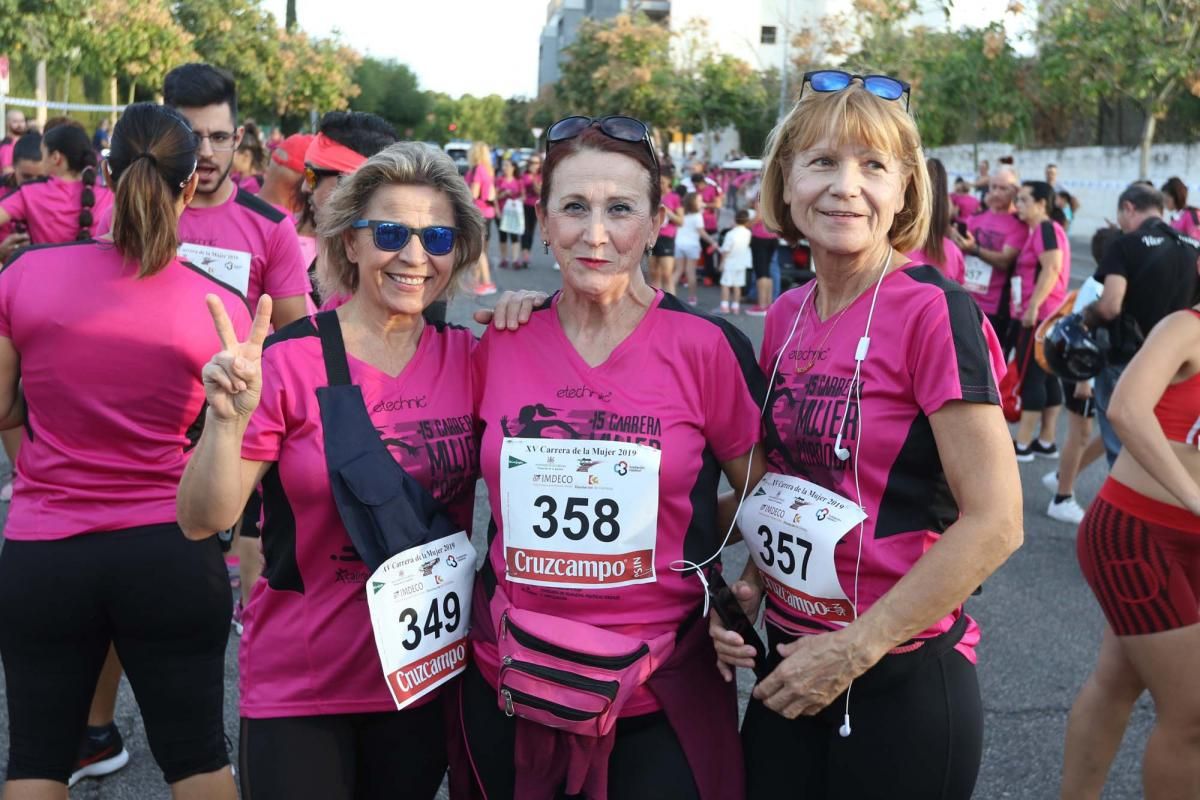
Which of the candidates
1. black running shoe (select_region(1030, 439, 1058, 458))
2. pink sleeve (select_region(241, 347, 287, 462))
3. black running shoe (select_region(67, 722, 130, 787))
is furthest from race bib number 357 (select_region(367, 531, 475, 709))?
black running shoe (select_region(1030, 439, 1058, 458))

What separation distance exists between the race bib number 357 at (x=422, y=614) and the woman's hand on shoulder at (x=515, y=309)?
497 millimetres

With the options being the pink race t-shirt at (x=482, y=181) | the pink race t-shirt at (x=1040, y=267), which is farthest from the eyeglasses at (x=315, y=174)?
the pink race t-shirt at (x=482, y=181)

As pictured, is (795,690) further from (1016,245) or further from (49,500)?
(1016,245)

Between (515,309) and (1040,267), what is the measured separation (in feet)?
23.4

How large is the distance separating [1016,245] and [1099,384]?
10.7 feet

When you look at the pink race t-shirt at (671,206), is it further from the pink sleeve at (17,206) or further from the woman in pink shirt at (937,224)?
the pink sleeve at (17,206)

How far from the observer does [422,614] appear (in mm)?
2480

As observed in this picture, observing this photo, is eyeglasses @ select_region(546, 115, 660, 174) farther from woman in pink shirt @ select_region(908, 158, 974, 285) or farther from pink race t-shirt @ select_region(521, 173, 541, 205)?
pink race t-shirt @ select_region(521, 173, 541, 205)

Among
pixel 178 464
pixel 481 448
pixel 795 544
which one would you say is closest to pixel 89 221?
pixel 178 464

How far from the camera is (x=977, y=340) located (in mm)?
2203

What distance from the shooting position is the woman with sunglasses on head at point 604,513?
7.79 ft

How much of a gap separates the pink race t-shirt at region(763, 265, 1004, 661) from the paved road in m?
2.10

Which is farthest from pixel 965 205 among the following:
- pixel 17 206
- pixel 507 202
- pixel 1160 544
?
pixel 1160 544

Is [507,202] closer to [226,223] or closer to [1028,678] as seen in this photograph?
[226,223]
